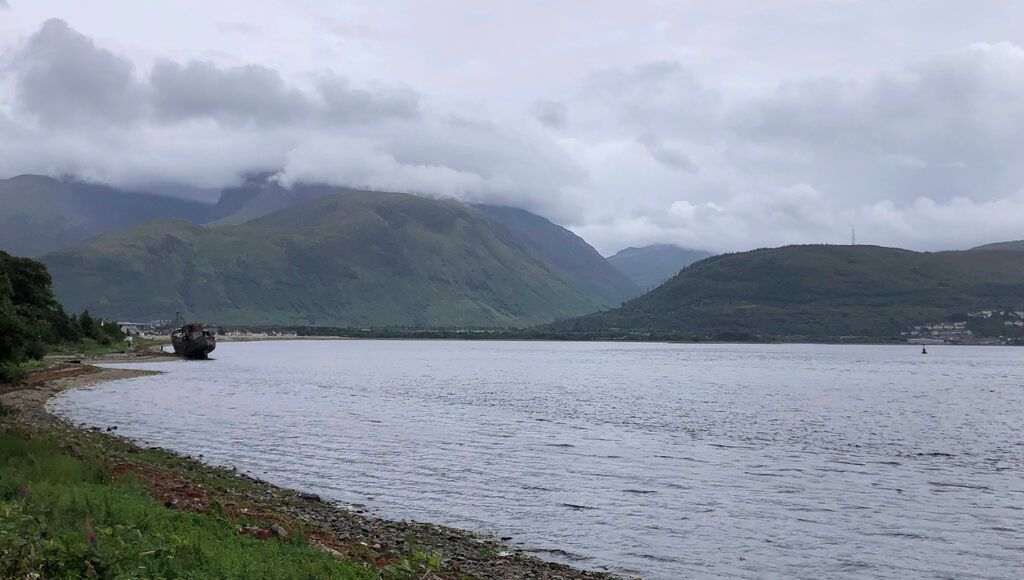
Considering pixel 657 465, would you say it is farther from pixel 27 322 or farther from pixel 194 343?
pixel 194 343

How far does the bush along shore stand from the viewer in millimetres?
14648

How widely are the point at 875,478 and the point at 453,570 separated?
93.9 ft

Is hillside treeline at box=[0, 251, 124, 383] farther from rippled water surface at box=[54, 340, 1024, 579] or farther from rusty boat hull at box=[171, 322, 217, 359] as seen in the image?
rusty boat hull at box=[171, 322, 217, 359]

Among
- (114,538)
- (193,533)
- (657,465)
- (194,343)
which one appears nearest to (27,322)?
(657,465)

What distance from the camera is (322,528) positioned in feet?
83.7

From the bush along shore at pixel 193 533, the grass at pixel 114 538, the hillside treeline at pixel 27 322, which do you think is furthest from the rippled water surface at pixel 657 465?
the grass at pixel 114 538

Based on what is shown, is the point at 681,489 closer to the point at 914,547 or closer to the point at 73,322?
the point at 914,547

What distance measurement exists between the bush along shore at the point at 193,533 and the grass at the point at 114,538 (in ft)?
0.11

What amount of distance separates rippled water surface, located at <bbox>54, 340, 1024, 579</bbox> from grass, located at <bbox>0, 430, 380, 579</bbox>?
10290mm

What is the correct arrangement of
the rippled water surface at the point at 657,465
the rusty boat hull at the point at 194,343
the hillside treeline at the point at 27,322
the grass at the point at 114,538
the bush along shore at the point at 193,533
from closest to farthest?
the grass at the point at 114,538 → the bush along shore at the point at 193,533 → the rippled water surface at the point at 657,465 → the hillside treeline at the point at 27,322 → the rusty boat hull at the point at 194,343

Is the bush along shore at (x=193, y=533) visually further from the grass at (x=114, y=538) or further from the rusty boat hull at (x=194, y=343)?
the rusty boat hull at (x=194, y=343)

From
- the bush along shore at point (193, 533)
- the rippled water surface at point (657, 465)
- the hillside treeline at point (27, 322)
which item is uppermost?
the hillside treeline at point (27, 322)

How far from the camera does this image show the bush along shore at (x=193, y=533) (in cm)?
1465

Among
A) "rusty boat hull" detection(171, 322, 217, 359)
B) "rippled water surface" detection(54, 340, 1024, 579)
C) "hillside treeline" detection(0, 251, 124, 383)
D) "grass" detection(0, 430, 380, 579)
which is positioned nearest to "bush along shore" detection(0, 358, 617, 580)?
"grass" detection(0, 430, 380, 579)
